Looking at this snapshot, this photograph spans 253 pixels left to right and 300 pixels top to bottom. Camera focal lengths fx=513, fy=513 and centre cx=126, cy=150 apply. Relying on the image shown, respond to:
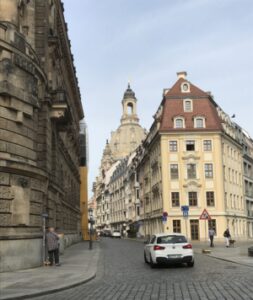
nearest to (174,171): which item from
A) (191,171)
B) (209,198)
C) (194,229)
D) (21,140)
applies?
(191,171)

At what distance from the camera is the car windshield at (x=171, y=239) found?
21.7 meters

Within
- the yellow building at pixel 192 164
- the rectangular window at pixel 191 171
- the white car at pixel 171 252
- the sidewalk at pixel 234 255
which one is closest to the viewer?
the white car at pixel 171 252

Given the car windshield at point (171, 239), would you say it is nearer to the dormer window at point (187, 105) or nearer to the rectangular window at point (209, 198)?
the rectangular window at point (209, 198)

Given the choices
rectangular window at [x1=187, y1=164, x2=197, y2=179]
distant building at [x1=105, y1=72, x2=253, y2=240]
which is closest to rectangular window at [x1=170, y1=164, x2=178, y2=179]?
distant building at [x1=105, y1=72, x2=253, y2=240]

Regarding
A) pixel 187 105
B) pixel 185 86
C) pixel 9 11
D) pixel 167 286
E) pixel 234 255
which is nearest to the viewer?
pixel 167 286

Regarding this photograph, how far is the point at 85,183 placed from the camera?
245 feet

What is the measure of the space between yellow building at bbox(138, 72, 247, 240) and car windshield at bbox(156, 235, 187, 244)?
40461 millimetres

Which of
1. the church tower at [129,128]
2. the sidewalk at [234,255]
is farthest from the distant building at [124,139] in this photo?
the sidewalk at [234,255]

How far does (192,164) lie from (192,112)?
686 centimetres

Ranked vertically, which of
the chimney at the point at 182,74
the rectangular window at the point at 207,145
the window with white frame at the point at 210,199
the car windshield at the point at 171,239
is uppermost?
the chimney at the point at 182,74

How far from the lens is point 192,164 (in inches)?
2571

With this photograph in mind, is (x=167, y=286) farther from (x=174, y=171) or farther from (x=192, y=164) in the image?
(x=192, y=164)

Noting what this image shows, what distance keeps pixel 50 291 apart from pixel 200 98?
56.2m

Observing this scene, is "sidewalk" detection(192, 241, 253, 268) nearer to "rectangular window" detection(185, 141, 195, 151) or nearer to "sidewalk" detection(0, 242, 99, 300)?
"sidewalk" detection(0, 242, 99, 300)
